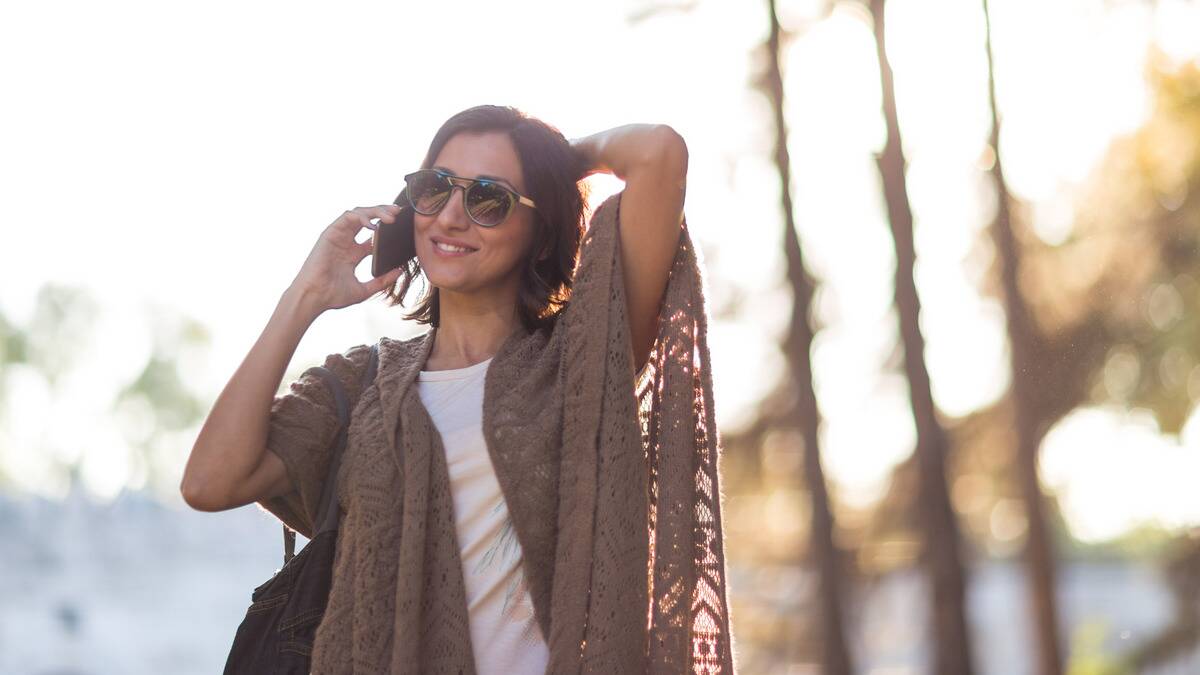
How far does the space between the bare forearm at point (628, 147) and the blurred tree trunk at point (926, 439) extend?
27.9ft

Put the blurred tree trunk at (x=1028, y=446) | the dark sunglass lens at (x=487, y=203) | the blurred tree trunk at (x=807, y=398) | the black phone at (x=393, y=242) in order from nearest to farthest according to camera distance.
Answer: the dark sunglass lens at (x=487, y=203) → the black phone at (x=393, y=242) → the blurred tree trunk at (x=1028, y=446) → the blurred tree trunk at (x=807, y=398)

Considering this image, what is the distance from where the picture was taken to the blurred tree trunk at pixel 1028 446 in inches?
454

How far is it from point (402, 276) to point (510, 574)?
78cm

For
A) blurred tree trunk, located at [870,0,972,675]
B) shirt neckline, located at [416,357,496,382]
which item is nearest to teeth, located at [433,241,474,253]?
shirt neckline, located at [416,357,496,382]

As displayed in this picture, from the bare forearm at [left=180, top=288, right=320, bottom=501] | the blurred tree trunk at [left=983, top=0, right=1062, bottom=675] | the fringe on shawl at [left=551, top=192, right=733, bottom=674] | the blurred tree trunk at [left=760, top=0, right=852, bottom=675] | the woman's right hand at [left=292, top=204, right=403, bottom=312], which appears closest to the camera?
the fringe on shawl at [left=551, top=192, right=733, bottom=674]

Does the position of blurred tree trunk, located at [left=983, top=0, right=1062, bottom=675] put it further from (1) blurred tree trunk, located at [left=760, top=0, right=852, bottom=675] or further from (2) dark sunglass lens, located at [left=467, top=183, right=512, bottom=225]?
(2) dark sunglass lens, located at [left=467, top=183, right=512, bottom=225]

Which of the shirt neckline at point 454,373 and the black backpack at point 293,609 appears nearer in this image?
the black backpack at point 293,609

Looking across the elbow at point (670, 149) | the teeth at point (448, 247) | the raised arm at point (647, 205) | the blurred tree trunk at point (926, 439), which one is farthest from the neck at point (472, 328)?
the blurred tree trunk at point (926, 439)

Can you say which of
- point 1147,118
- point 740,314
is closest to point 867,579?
Result: point 740,314

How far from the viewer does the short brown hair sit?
3176mm

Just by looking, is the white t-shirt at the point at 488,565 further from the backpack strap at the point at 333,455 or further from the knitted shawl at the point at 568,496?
the backpack strap at the point at 333,455

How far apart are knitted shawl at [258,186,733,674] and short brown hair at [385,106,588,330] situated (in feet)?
0.38

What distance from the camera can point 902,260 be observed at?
38.6ft

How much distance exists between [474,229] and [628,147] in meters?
0.36
